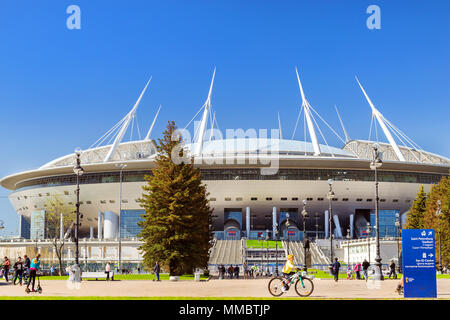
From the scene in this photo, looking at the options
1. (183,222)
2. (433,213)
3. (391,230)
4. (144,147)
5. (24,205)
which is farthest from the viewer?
(144,147)

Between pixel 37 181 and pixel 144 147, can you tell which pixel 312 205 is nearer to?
pixel 144 147

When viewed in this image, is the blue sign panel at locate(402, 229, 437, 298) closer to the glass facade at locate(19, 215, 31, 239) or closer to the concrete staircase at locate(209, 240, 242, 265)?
the concrete staircase at locate(209, 240, 242, 265)

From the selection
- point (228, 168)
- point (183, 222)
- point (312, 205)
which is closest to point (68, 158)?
point (228, 168)

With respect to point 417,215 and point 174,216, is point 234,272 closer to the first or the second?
point 174,216

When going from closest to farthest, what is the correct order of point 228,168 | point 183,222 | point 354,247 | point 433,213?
point 183,222
point 433,213
point 354,247
point 228,168

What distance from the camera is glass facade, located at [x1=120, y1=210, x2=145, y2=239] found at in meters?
87.2

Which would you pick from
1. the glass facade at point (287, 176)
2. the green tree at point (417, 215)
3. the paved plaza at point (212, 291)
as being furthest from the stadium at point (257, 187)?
the paved plaza at point (212, 291)

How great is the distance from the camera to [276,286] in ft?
61.1

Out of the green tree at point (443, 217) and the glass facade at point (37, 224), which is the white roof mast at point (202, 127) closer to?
the glass facade at point (37, 224)

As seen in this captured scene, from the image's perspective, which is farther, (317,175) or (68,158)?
(68,158)

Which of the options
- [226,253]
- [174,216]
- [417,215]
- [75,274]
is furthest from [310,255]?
[75,274]

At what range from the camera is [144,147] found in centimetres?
10444

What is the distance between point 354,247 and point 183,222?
3601cm

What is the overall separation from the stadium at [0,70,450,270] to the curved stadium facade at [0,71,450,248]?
0.15 metres
